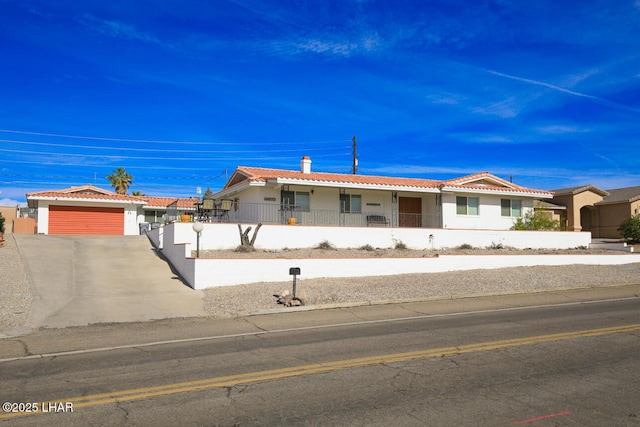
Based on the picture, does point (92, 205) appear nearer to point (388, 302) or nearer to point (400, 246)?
point (400, 246)

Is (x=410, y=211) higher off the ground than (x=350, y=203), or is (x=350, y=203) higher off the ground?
(x=350, y=203)

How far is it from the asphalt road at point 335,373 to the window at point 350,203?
15871mm

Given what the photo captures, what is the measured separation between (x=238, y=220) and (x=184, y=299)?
43.6 ft

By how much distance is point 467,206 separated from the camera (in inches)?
1197

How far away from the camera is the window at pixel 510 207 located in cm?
3148

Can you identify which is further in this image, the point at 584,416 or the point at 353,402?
the point at 353,402

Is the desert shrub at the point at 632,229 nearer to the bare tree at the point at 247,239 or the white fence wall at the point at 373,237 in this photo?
the white fence wall at the point at 373,237

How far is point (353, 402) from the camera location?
5.92 m

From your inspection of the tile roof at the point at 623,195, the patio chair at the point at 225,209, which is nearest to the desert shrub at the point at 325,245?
the patio chair at the point at 225,209

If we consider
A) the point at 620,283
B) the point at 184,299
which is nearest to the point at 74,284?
the point at 184,299

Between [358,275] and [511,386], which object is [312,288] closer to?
[358,275]

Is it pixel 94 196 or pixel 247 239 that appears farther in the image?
pixel 94 196

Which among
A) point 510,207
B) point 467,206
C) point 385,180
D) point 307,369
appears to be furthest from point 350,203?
point 307,369

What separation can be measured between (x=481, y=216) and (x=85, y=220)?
87.7 feet
